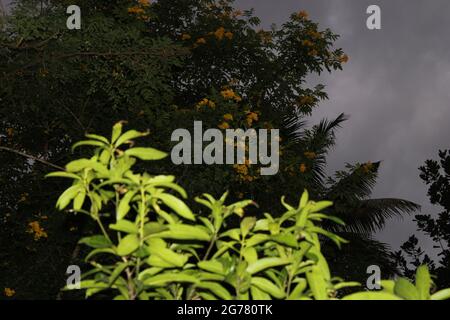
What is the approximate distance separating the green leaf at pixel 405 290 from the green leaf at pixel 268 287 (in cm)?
35

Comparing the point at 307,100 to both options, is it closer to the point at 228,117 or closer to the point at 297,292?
the point at 228,117

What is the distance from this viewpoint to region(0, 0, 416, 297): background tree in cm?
859

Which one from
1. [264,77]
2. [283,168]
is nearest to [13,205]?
[283,168]

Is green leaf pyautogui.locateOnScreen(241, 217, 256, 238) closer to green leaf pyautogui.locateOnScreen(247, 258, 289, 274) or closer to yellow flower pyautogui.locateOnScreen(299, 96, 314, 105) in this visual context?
green leaf pyautogui.locateOnScreen(247, 258, 289, 274)

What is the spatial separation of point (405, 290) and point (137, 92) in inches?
300

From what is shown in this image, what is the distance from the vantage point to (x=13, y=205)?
10.5 metres

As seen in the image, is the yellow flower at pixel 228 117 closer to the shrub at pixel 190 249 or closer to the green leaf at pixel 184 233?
the shrub at pixel 190 249

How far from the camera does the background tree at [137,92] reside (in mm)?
8594

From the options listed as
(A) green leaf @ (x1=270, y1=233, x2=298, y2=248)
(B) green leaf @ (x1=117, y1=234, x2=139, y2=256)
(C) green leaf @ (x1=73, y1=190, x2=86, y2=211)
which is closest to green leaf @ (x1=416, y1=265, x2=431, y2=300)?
(A) green leaf @ (x1=270, y1=233, x2=298, y2=248)

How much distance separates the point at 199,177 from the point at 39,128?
11.5ft

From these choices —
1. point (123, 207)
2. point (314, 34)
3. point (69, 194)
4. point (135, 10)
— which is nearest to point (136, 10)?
point (135, 10)

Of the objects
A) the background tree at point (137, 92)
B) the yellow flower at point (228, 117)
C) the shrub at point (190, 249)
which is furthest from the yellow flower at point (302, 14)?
the shrub at point (190, 249)

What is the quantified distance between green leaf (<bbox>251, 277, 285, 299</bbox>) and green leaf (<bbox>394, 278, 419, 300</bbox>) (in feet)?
1.14

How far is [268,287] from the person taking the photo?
2084 mm
